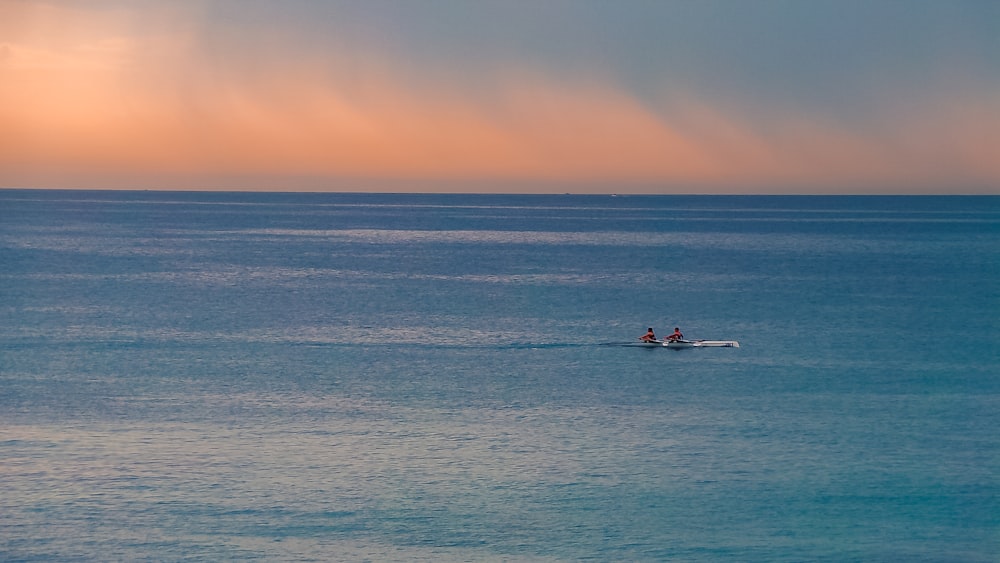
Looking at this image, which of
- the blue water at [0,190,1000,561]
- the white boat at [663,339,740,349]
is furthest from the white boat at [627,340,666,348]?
the blue water at [0,190,1000,561]

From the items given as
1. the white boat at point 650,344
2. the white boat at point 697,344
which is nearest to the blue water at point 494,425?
the white boat at point 697,344

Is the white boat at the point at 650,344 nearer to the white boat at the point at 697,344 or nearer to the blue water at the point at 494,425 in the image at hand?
the white boat at the point at 697,344

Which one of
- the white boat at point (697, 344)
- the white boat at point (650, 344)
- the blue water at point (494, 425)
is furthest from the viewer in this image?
the white boat at point (697, 344)

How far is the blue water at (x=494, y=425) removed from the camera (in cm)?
2694

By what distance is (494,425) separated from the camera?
36.4m

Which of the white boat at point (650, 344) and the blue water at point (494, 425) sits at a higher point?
the white boat at point (650, 344)

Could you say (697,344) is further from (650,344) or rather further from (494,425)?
(494,425)

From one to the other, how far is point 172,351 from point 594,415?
2160 centimetres

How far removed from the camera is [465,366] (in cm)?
4734

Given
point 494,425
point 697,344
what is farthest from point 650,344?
point 494,425

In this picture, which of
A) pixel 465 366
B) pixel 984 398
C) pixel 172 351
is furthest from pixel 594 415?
pixel 172 351

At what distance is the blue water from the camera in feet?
88.4

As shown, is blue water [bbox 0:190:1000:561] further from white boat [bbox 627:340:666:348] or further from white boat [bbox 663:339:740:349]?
white boat [bbox 627:340:666:348]

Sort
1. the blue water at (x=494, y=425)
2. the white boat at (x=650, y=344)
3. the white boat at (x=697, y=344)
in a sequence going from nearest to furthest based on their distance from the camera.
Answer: the blue water at (x=494, y=425) → the white boat at (x=650, y=344) → the white boat at (x=697, y=344)
